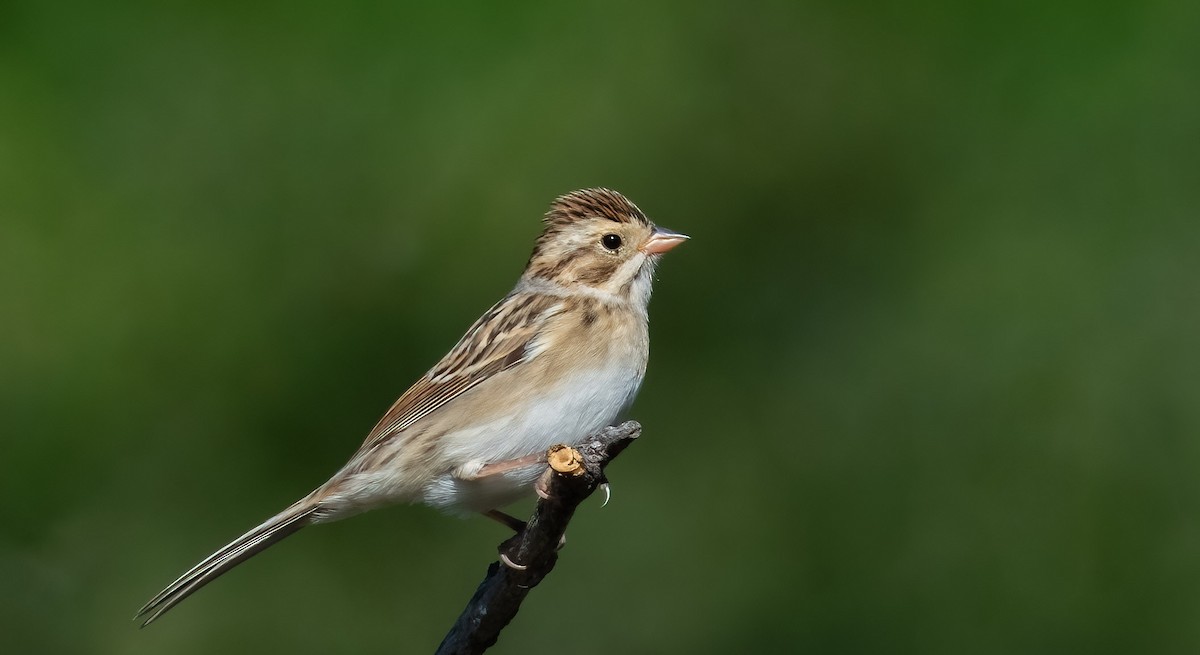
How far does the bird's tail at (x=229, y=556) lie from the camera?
19.3 feet

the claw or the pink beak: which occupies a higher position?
the pink beak

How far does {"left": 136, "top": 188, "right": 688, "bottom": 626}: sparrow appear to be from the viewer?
597cm

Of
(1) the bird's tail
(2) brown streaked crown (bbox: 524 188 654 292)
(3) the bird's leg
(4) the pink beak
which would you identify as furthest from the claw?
(4) the pink beak

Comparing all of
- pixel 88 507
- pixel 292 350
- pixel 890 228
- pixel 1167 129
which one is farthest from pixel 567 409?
pixel 1167 129

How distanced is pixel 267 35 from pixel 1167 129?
15.7ft

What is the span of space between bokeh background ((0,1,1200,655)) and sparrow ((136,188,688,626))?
1.70 m

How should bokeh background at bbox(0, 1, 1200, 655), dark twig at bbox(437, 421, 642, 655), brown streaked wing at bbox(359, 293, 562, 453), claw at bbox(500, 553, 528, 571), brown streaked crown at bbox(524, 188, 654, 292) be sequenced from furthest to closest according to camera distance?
1. bokeh background at bbox(0, 1, 1200, 655)
2. brown streaked crown at bbox(524, 188, 654, 292)
3. brown streaked wing at bbox(359, 293, 562, 453)
4. claw at bbox(500, 553, 528, 571)
5. dark twig at bbox(437, 421, 642, 655)

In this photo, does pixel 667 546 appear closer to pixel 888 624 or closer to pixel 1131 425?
pixel 888 624

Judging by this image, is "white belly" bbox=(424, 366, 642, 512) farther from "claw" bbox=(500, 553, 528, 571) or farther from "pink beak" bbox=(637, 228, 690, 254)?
"pink beak" bbox=(637, 228, 690, 254)

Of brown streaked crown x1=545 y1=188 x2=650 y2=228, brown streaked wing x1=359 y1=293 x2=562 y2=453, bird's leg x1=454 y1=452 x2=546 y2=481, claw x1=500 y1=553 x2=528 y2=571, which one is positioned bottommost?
claw x1=500 y1=553 x2=528 y2=571

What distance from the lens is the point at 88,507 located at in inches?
315

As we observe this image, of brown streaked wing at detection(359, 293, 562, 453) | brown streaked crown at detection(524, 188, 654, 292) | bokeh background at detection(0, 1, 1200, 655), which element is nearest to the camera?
brown streaked wing at detection(359, 293, 562, 453)

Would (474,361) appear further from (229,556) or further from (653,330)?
(653,330)

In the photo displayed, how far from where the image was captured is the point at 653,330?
8.77 meters
